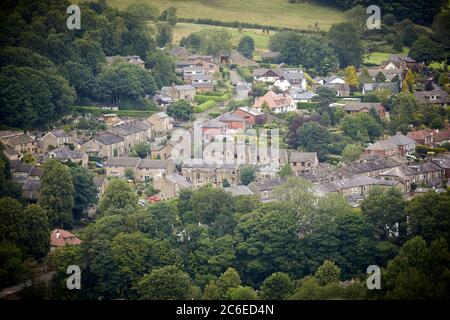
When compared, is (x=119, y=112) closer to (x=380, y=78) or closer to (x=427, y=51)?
(x=380, y=78)

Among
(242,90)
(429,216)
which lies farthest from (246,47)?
(429,216)

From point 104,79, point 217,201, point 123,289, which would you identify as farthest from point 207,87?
point 123,289

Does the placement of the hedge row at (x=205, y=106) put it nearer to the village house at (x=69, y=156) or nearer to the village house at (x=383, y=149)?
the village house at (x=69, y=156)

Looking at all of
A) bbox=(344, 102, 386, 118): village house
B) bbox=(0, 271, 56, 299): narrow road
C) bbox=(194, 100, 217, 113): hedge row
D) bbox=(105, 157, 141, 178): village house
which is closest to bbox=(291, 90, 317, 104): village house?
bbox=(344, 102, 386, 118): village house

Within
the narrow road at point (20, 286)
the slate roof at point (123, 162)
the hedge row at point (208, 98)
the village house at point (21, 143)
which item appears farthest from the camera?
the hedge row at point (208, 98)

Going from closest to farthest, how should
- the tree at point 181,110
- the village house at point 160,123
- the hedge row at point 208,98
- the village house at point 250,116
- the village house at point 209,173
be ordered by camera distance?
the village house at point 209,173
the village house at point 160,123
the village house at point 250,116
the tree at point 181,110
the hedge row at point 208,98


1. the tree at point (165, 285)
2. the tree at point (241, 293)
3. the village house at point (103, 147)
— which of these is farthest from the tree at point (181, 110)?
the tree at point (241, 293)

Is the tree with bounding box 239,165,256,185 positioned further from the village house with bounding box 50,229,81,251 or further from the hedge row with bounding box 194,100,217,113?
the hedge row with bounding box 194,100,217,113

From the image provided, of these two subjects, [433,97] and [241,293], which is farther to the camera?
[433,97]
